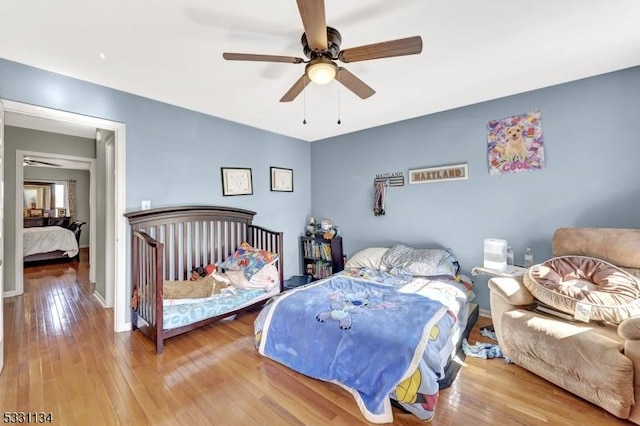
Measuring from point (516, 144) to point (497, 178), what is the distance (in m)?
0.38

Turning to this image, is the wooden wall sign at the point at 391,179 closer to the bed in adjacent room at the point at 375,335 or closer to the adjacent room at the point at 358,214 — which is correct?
the adjacent room at the point at 358,214

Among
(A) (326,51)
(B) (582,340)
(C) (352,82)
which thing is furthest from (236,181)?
(B) (582,340)

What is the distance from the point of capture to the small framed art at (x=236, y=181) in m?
3.46

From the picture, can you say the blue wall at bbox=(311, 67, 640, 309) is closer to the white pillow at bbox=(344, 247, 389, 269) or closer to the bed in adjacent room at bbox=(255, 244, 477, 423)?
the white pillow at bbox=(344, 247, 389, 269)

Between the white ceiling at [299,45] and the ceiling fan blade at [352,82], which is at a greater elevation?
the white ceiling at [299,45]

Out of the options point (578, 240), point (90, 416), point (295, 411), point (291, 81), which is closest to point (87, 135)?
point (291, 81)

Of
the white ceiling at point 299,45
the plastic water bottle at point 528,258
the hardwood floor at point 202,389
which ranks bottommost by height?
the hardwood floor at point 202,389

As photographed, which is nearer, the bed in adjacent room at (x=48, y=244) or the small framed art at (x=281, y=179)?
the small framed art at (x=281, y=179)

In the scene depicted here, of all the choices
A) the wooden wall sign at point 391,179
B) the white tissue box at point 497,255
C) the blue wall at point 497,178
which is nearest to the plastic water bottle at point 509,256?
the blue wall at point 497,178

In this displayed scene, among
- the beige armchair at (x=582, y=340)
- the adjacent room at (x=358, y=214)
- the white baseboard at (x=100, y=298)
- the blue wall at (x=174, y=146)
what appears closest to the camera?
the beige armchair at (x=582, y=340)

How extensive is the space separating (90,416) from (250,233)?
232 centimetres

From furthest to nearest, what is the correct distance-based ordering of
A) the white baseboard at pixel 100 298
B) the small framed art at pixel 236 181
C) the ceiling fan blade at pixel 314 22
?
the small framed art at pixel 236 181
the white baseboard at pixel 100 298
the ceiling fan blade at pixel 314 22

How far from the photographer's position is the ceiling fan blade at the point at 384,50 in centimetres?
142

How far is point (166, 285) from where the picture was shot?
268 cm
